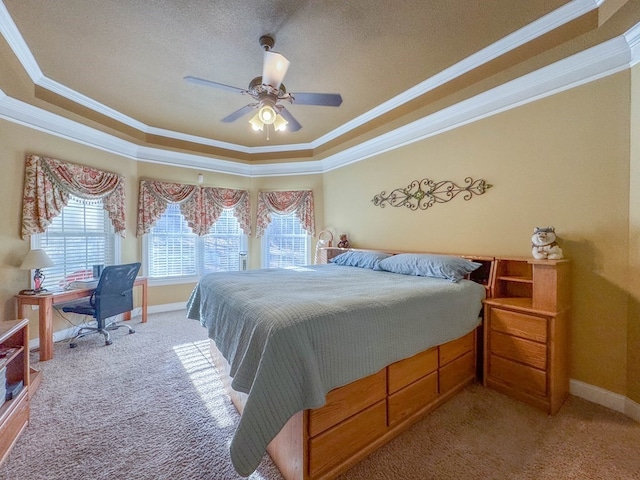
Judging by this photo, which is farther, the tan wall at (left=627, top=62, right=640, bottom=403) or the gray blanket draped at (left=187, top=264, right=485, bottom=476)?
the tan wall at (left=627, top=62, right=640, bottom=403)

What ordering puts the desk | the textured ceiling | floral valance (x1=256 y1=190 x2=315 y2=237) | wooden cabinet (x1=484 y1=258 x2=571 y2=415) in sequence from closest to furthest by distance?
the textured ceiling
wooden cabinet (x1=484 y1=258 x2=571 y2=415)
the desk
floral valance (x1=256 y1=190 x2=315 y2=237)

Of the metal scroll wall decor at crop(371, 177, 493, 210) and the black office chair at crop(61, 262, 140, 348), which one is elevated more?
the metal scroll wall decor at crop(371, 177, 493, 210)

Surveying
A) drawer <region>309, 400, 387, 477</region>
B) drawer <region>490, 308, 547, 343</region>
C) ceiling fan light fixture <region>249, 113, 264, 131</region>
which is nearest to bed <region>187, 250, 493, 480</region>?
drawer <region>309, 400, 387, 477</region>

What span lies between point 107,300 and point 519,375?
4242 millimetres

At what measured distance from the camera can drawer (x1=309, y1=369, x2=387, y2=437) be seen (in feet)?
4.54

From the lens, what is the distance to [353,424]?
1532 millimetres

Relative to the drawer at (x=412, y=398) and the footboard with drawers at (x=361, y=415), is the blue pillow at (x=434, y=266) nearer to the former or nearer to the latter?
the footboard with drawers at (x=361, y=415)

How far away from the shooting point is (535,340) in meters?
2.04

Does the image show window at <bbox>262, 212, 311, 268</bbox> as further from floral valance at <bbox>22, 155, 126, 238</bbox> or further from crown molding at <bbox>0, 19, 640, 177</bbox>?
floral valance at <bbox>22, 155, 126, 238</bbox>

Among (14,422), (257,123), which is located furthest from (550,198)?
(14,422)

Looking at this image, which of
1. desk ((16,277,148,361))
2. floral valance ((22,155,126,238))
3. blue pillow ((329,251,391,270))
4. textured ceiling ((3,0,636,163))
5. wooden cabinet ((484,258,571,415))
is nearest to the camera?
textured ceiling ((3,0,636,163))

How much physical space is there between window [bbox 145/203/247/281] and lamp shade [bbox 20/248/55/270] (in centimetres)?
A: 149

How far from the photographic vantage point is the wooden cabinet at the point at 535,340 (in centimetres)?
199

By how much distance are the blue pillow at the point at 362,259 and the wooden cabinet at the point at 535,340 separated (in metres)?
1.25
